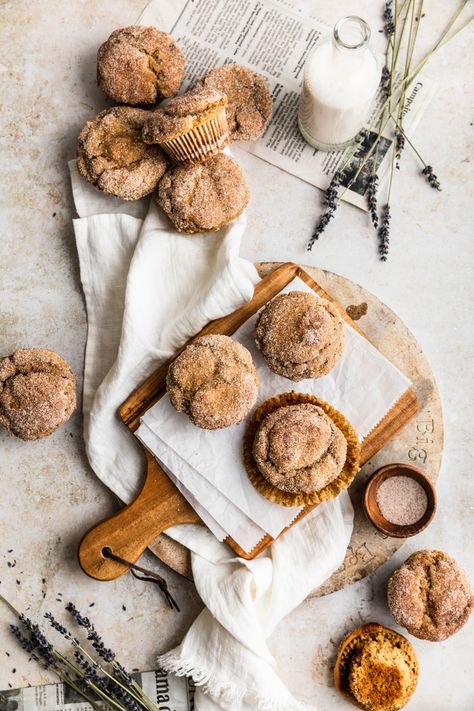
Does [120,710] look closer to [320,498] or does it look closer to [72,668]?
[72,668]

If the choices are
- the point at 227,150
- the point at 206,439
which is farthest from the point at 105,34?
the point at 206,439

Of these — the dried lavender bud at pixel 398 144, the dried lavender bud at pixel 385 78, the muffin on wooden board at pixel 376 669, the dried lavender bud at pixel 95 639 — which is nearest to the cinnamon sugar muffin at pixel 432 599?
the muffin on wooden board at pixel 376 669

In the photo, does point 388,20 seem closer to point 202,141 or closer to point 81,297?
point 202,141

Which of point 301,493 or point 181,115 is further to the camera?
point 301,493

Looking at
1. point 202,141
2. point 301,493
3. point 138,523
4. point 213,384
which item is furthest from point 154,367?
point 202,141

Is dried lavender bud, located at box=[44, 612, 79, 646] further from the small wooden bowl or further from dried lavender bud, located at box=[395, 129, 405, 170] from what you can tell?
dried lavender bud, located at box=[395, 129, 405, 170]

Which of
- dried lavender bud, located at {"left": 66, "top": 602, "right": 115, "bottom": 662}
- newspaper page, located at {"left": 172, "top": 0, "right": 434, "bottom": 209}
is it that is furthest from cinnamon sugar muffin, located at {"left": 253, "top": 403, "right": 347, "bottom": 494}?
newspaper page, located at {"left": 172, "top": 0, "right": 434, "bottom": 209}
